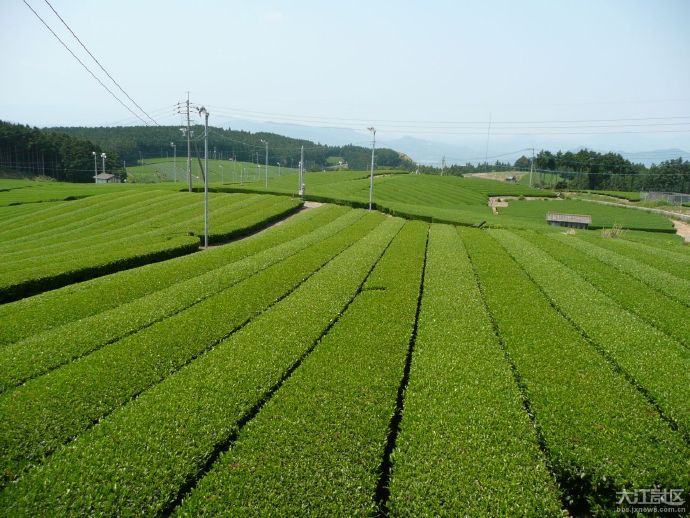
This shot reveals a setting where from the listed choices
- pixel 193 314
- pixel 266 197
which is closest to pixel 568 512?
pixel 193 314

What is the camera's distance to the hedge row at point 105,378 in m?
8.19

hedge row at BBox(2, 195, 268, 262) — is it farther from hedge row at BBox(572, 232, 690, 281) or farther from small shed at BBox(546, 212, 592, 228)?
small shed at BBox(546, 212, 592, 228)

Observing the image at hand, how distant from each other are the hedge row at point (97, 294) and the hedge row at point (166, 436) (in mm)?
6274

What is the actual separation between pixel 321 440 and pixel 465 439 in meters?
2.78

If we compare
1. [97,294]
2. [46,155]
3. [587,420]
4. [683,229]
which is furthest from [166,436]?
[46,155]

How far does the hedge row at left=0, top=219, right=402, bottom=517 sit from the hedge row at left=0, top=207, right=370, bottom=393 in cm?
335

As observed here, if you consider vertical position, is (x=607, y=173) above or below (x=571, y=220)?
above

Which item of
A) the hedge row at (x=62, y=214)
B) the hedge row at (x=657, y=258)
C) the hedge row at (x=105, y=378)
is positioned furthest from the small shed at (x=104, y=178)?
the hedge row at (x=657, y=258)

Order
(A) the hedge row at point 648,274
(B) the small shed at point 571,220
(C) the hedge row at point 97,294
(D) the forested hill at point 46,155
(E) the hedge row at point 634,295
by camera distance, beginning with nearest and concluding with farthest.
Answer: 1. (C) the hedge row at point 97,294
2. (E) the hedge row at point 634,295
3. (A) the hedge row at point 648,274
4. (B) the small shed at point 571,220
5. (D) the forested hill at point 46,155

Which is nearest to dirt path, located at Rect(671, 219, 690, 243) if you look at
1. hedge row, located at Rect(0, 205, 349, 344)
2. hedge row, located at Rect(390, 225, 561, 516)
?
hedge row, located at Rect(390, 225, 561, 516)

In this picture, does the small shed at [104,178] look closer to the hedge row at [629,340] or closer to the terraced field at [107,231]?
the terraced field at [107,231]

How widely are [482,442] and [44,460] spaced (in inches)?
312

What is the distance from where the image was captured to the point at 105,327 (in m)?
13.6

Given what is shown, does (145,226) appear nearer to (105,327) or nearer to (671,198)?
(105,327)
